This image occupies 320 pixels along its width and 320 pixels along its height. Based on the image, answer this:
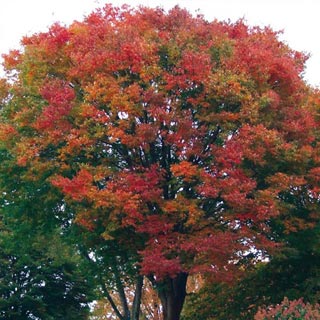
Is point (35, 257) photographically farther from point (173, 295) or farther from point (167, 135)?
point (167, 135)

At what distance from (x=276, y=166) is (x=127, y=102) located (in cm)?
461

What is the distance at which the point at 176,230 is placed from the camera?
1856 centimetres

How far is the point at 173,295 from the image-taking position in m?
20.6

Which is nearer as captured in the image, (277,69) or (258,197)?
(258,197)

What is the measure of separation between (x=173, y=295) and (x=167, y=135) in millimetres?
5806

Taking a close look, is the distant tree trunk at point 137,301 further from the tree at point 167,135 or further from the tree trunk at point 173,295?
the tree at point 167,135

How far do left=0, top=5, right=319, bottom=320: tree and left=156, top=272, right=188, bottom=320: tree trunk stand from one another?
1.72 m

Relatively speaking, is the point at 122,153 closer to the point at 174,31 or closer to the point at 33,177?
the point at 33,177

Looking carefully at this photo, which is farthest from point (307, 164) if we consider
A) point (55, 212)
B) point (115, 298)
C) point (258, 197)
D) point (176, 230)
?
point (115, 298)

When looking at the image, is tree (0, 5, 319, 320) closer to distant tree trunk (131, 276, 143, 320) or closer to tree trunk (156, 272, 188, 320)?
tree trunk (156, 272, 188, 320)

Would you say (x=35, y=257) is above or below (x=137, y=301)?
above

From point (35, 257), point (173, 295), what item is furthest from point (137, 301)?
point (35, 257)

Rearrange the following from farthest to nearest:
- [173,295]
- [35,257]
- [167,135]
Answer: [35,257] < [173,295] < [167,135]

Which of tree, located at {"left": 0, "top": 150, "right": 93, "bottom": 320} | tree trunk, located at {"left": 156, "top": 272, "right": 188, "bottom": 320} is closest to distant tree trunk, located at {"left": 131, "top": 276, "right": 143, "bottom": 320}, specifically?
tree, located at {"left": 0, "top": 150, "right": 93, "bottom": 320}
